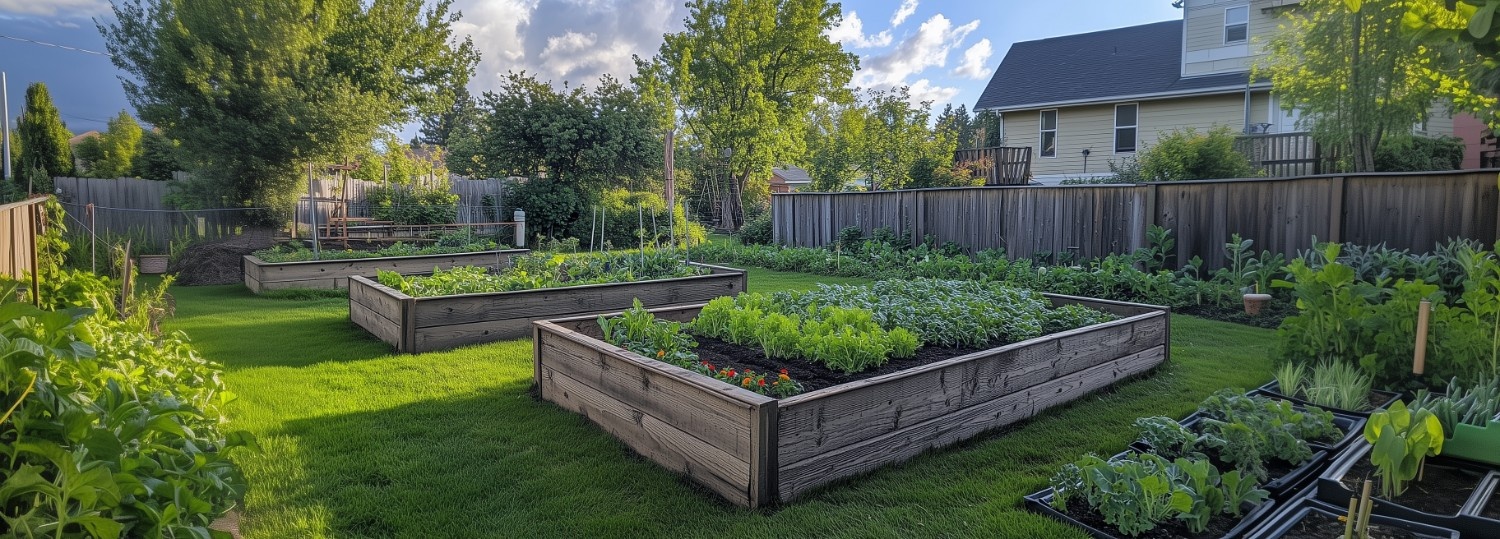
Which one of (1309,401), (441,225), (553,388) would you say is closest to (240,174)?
(441,225)

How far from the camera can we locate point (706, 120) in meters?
27.6

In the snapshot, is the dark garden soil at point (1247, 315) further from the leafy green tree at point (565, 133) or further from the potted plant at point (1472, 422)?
the leafy green tree at point (565, 133)

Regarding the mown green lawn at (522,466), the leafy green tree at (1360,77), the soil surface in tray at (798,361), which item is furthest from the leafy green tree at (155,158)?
the leafy green tree at (1360,77)

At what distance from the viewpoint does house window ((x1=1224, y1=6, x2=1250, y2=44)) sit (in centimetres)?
1570

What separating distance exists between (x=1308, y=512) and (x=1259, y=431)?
685 millimetres

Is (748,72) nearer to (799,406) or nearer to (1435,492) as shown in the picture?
(799,406)

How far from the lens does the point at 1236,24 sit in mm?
15852

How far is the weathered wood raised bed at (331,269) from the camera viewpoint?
910cm

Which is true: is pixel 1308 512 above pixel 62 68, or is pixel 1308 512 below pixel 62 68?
below

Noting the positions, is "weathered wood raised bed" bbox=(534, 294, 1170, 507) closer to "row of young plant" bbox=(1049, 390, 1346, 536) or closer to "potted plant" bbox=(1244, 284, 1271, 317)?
"row of young plant" bbox=(1049, 390, 1346, 536)

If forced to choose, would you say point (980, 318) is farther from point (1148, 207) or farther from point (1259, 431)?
point (1148, 207)

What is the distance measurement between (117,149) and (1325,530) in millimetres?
29754

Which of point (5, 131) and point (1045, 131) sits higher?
point (1045, 131)

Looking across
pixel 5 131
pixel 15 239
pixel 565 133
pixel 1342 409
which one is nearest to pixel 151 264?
pixel 5 131
